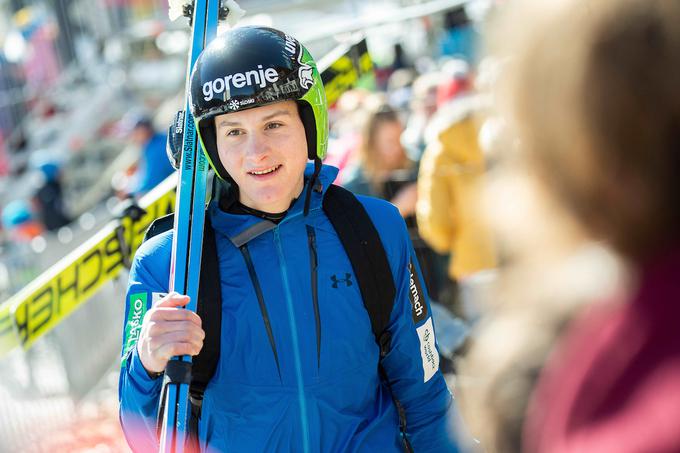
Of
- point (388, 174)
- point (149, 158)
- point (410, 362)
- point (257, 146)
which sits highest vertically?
point (149, 158)

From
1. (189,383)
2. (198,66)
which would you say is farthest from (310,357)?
(198,66)

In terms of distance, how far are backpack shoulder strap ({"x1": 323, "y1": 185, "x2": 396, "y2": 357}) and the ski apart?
1.39ft

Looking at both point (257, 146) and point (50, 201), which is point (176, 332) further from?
point (50, 201)

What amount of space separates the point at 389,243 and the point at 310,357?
0.43m

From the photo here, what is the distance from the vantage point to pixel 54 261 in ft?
26.5

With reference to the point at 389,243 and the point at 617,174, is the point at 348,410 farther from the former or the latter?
the point at 617,174

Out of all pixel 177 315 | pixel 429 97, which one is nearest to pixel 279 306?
pixel 177 315

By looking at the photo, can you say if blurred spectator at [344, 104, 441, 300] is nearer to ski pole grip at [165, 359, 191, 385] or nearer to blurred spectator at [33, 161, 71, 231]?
ski pole grip at [165, 359, 191, 385]

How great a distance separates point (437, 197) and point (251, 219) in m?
3.40

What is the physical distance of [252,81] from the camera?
2.64 metres

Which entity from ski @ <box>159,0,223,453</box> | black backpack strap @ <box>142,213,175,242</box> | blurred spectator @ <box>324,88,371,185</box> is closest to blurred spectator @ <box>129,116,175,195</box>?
blurred spectator @ <box>324,88,371,185</box>

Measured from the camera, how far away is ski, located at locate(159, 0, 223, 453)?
2.43 m

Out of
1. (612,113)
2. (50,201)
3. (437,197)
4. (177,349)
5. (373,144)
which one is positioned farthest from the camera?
(50,201)

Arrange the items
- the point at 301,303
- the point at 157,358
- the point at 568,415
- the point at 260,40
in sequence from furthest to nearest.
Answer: the point at 260,40
the point at 301,303
the point at 157,358
the point at 568,415
